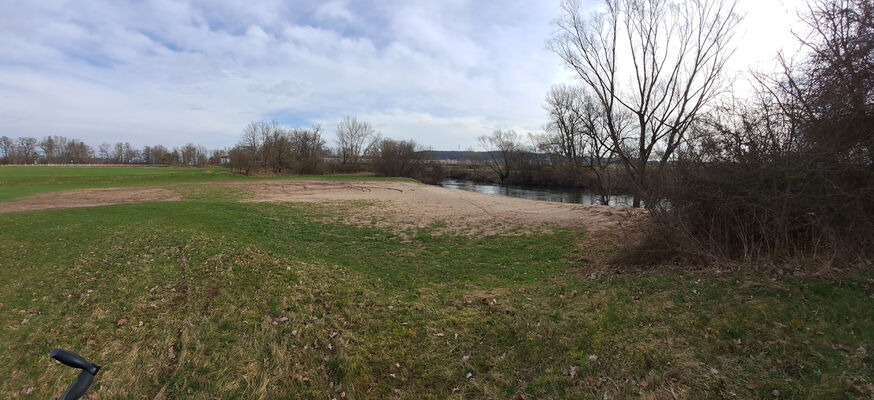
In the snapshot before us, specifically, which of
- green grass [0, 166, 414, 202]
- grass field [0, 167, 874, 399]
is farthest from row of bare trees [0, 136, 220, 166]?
grass field [0, 167, 874, 399]

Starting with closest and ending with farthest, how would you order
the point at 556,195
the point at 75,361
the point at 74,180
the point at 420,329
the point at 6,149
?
the point at 75,361 < the point at 420,329 < the point at 74,180 < the point at 556,195 < the point at 6,149

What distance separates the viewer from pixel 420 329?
16.0ft

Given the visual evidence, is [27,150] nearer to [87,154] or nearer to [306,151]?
[87,154]

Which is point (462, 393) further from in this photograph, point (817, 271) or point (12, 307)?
point (12, 307)

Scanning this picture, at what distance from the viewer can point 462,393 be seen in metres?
3.58

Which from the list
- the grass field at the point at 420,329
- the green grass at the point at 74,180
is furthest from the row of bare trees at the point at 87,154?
the grass field at the point at 420,329

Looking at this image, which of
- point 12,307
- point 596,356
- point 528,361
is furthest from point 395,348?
point 12,307

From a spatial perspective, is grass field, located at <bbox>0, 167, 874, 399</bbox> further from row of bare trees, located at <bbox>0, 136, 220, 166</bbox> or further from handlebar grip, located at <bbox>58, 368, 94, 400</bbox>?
row of bare trees, located at <bbox>0, 136, 220, 166</bbox>

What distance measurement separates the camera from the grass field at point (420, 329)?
11.4 ft

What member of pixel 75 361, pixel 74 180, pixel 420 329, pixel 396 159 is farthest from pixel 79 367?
pixel 396 159

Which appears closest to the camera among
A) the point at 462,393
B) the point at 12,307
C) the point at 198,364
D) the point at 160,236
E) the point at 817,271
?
the point at 462,393

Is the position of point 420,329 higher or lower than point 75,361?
lower

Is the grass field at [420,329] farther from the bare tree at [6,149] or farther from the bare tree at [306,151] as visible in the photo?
the bare tree at [6,149]

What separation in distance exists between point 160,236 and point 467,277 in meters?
8.24
